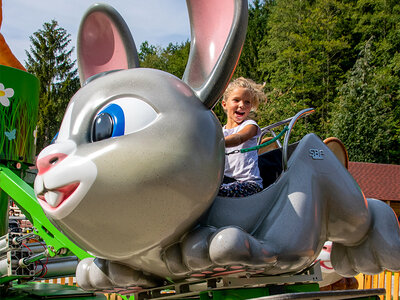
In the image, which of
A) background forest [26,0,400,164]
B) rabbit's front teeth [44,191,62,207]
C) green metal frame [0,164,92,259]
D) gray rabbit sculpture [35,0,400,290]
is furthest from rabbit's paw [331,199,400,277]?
background forest [26,0,400,164]

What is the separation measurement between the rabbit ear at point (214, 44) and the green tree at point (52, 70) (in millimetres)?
30781

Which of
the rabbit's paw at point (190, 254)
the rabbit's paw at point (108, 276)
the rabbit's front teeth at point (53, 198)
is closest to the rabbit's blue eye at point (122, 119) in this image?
the rabbit's front teeth at point (53, 198)

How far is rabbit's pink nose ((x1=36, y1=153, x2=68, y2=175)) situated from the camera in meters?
1.88

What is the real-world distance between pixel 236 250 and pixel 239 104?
3.50ft

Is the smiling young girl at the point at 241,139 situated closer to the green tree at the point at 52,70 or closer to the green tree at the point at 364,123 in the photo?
the green tree at the point at 364,123

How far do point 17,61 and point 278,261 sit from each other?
467 centimetres

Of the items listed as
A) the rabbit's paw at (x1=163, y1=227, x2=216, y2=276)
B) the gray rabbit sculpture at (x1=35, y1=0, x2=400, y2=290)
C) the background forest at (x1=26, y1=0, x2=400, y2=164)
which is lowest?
the rabbit's paw at (x1=163, y1=227, x2=216, y2=276)

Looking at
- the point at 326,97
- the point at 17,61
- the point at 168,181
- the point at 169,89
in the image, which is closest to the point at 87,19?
the point at 169,89

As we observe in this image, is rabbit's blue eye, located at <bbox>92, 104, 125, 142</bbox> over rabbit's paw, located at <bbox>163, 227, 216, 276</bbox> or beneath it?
over

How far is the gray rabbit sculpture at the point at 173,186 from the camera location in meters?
1.83

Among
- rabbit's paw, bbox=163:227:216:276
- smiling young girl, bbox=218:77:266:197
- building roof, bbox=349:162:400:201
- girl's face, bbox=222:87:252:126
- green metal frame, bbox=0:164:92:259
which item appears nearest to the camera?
rabbit's paw, bbox=163:227:216:276

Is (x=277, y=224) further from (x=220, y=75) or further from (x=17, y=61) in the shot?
(x=17, y=61)

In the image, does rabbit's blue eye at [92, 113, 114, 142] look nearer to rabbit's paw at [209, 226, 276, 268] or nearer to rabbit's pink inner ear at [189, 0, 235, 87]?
rabbit's pink inner ear at [189, 0, 235, 87]

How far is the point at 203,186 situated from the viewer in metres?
1.93
